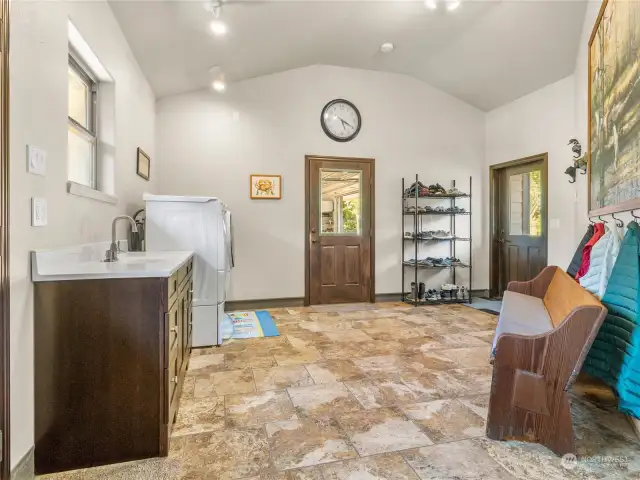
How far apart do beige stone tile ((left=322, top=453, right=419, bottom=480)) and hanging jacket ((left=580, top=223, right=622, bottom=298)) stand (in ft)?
4.92

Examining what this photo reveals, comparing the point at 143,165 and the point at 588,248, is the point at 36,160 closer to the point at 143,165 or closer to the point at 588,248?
the point at 143,165

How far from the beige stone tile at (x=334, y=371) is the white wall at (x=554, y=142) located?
289cm

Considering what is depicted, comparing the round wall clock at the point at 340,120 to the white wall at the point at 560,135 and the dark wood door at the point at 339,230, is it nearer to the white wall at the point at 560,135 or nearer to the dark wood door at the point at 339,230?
the dark wood door at the point at 339,230

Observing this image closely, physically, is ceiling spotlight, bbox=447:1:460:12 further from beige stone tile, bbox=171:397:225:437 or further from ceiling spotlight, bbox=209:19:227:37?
beige stone tile, bbox=171:397:225:437

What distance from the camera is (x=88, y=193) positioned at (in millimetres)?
2287

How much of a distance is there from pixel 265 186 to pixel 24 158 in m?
3.41

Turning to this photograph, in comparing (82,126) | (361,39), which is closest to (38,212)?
(82,126)

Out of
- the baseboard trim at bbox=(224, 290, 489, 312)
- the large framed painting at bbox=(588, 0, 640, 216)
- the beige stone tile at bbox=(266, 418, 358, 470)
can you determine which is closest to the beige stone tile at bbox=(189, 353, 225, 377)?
the beige stone tile at bbox=(266, 418, 358, 470)

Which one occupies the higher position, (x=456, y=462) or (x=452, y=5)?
(x=452, y=5)

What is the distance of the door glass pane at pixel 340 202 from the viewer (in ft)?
16.8

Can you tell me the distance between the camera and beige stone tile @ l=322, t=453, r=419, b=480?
5.19ft

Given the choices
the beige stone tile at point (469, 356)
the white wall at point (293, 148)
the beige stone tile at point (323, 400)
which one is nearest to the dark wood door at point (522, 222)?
the white wall at point (293, 148)

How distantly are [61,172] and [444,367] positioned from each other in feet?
9.01

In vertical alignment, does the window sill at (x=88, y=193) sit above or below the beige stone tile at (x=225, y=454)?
above
